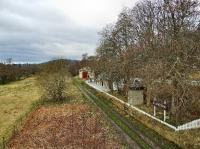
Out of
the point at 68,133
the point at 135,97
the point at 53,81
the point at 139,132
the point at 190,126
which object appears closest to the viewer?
the point at 190,126

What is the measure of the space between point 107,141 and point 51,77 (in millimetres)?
26352

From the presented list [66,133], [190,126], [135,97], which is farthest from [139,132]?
[135,97]

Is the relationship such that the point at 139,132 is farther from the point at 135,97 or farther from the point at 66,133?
the point at 135,97

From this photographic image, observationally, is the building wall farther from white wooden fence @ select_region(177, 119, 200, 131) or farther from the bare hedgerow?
white wooden fence @ select_region(177, 119, 200, 131)

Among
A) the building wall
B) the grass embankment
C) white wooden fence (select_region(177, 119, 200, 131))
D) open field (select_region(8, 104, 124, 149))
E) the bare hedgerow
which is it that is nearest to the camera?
open field (select_region(8, 104, 124, 149))

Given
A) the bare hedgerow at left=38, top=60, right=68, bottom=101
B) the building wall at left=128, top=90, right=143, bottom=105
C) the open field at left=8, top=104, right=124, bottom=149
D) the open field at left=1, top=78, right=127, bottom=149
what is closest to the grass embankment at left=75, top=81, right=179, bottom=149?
the open field at left=1, top=78, right=127, bottom=149

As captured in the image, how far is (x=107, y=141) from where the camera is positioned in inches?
838

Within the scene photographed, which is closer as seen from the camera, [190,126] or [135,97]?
[190,126]

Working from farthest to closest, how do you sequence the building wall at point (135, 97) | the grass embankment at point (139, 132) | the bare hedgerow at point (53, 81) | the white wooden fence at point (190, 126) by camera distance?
the bare hedgerow at point (53, 81) → the building wall at point (135, 97) → the white wooden fence at point (190, 126) → the grass embankment at point (139, 132)

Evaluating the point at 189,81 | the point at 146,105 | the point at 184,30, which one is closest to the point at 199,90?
the point at 189,81

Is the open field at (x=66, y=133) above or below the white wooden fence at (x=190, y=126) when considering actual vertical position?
below

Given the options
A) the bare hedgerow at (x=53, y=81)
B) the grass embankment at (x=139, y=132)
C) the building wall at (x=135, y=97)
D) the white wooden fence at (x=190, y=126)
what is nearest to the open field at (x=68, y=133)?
the grass embankment at (x=139, y=132)

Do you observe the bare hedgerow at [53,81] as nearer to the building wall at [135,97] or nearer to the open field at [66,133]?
the building wall at [135,97]

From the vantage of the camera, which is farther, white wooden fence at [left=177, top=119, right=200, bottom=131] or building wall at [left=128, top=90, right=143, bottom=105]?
building wall at [left=128, top=90, right=143, bottom=105]
